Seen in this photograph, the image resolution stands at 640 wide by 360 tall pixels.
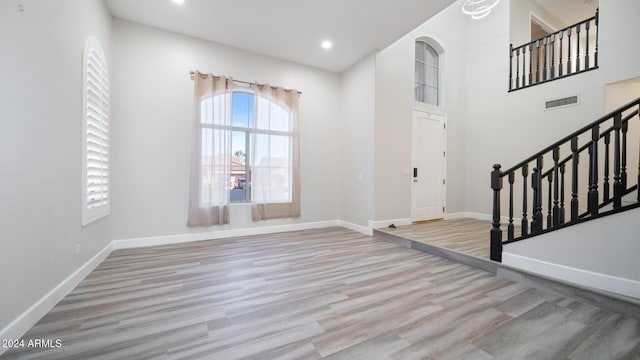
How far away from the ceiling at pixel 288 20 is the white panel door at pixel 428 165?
2044 millimetres

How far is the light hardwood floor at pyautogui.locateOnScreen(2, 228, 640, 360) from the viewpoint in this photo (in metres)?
1.57

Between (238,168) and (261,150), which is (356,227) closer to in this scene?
(261,150)

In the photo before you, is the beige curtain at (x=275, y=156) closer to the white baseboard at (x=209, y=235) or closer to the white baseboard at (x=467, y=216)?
the white baseboard at (x=209, y=235)

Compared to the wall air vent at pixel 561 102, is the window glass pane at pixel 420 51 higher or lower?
higher

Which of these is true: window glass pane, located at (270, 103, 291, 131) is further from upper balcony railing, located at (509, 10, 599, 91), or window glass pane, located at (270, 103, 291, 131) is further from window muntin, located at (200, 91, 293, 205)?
upper balcony railing, located at (509, 10, 599, 91)

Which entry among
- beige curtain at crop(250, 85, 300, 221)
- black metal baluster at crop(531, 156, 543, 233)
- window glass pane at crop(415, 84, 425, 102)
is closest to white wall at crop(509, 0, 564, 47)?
window glass pane at crop(415, 84, 425, 102)

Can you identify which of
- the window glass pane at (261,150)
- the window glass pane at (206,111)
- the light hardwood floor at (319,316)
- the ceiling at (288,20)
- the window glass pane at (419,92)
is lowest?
the light hardwood floor at (319,316)

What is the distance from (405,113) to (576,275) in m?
3.72

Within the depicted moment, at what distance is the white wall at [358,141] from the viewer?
4.75m

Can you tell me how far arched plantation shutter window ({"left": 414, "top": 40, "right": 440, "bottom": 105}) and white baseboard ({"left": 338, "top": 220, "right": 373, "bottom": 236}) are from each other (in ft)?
10.5

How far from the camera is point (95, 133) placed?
2936mm

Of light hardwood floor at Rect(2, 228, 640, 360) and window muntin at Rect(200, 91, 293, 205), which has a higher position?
window muntin at Rect(200, 91, 293, 205)

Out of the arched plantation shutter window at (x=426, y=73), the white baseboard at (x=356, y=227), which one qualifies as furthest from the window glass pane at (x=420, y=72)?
the white baseboard at (x=356, y=227)

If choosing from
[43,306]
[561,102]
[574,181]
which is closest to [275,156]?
[43,306]
